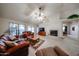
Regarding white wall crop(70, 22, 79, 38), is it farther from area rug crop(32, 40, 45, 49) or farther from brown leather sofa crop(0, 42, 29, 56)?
brown leather sofa crop(0, 42, 29, 56)

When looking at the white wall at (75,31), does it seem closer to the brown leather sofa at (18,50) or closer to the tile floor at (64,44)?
the tile floor at (64,44)

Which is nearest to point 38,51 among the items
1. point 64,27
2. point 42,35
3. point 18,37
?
point 42,35

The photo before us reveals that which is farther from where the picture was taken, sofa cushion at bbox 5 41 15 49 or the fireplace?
the fireplace

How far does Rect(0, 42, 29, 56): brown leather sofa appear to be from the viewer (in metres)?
2.33

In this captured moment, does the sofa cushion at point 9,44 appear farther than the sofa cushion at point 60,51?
No

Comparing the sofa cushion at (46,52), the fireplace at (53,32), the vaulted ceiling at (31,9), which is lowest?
the sofa cushion at (46,52)

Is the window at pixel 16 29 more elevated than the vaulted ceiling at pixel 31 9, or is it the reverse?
the vaulted ceiling at pixel 31 9

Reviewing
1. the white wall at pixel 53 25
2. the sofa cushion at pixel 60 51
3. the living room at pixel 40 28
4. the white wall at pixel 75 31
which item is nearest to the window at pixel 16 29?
the living room at pixel 40 28

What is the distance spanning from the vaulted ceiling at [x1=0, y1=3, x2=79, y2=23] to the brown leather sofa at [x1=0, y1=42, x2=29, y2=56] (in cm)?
50

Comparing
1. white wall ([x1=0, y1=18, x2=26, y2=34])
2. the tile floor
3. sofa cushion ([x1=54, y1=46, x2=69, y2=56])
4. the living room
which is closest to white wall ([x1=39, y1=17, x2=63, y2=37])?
the living room

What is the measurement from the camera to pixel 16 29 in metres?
2.46

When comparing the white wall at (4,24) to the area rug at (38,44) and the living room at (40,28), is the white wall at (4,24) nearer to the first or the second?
the living room at (40,28)

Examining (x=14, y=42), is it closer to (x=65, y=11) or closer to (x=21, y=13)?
(x=21, y=13)

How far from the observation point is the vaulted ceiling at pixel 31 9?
239 centimetres
